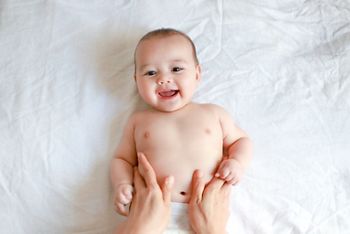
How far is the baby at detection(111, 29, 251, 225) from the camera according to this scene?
42.7 inches

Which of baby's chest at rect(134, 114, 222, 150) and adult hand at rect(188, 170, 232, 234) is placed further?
baby's chest at rect(134, 114, 222, 150)

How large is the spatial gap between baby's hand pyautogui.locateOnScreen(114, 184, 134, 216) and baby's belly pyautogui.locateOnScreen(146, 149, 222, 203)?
8 cm

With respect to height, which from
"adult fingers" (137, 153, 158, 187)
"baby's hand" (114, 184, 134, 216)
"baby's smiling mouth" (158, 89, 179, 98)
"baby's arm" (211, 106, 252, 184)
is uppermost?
"baby's smiling mouth" (158, 89, 179, 98)

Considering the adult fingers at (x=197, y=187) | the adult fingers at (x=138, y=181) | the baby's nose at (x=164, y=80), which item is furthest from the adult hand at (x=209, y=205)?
the baby's nose at (x=164, y=80)

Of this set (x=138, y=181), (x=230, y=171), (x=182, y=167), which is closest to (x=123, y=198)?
(x=138, y=181)

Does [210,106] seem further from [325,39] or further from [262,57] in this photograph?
[325,39]

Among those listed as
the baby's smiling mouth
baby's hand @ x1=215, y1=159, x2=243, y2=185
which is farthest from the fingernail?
the baby's smiling mouth

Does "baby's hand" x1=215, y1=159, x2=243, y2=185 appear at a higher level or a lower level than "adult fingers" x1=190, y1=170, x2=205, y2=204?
higher

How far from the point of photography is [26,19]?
133 centimetres

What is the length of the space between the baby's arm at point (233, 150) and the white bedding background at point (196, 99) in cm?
5

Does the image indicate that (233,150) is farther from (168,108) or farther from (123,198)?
(123,198)

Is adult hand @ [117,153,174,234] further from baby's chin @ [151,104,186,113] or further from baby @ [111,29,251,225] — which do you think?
baby's chin @ [151,104,186,113]

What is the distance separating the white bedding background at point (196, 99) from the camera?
3.66 ft

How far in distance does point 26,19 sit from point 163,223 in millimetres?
742
